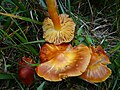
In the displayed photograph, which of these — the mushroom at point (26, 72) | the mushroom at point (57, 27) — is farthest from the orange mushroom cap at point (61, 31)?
the mushroom at point (26, 72)

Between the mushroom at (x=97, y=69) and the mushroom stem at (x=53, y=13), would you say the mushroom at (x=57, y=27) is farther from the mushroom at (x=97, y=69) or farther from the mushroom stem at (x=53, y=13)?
the mushroom at (x=97, y=69)

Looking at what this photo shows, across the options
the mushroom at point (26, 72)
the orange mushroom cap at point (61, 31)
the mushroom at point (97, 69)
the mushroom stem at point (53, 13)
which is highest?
the mushroom stem at point (53, 13)

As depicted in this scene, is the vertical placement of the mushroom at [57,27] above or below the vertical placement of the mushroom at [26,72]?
above

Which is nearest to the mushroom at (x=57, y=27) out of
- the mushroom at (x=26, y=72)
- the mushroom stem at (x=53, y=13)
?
the mushroom stem at (x=53, y=13)

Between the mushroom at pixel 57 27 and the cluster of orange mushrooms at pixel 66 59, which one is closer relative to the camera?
the cluster of orange mushrooms at pixel 66 59

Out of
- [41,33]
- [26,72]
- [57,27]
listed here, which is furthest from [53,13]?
[26,72]

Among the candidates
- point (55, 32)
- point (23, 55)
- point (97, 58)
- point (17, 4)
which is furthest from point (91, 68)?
point (17, 4)

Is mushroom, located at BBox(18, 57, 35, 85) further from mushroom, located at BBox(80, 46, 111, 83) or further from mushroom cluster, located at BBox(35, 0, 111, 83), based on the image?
mushroom, located at BBox(80, 46, 111, 83)
